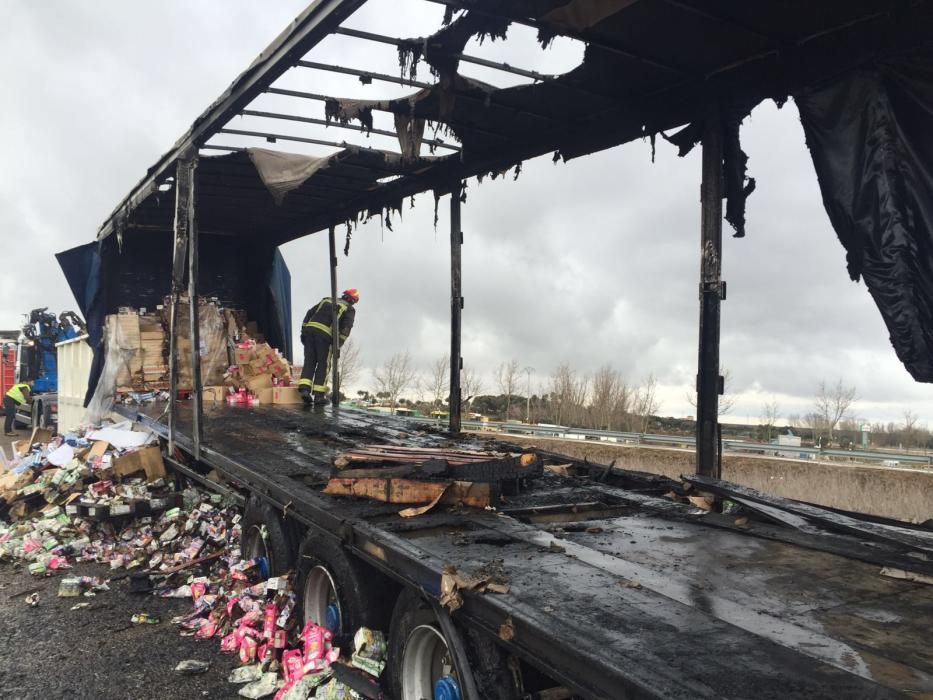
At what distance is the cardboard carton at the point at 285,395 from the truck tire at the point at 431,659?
7572mm

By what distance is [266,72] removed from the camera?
5105 mm

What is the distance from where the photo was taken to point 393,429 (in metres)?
7.46

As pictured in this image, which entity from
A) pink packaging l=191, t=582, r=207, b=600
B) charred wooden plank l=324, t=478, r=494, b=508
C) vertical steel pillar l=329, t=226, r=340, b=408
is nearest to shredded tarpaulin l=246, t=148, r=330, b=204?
vertical steel pillar l=329, t=226, r=340, b=408

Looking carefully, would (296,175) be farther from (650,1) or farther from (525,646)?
(525,646)

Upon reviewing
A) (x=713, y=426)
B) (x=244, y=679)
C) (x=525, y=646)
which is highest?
(x=713, y=426)

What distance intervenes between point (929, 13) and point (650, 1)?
4.77 ft

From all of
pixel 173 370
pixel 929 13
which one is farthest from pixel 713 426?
pixel 173 370

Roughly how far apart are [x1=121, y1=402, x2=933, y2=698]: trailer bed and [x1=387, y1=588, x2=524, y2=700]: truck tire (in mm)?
123

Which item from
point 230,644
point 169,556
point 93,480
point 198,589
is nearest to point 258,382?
point 93,480

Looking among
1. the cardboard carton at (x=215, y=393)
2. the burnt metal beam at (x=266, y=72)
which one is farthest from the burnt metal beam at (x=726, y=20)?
the cardboard carton at (x=215, y=393)

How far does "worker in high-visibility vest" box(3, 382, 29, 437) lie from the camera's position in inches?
685

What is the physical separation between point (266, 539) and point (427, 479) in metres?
1.59

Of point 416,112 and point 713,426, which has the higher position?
point 416,112

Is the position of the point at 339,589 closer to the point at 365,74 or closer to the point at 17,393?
the point at 365,74
